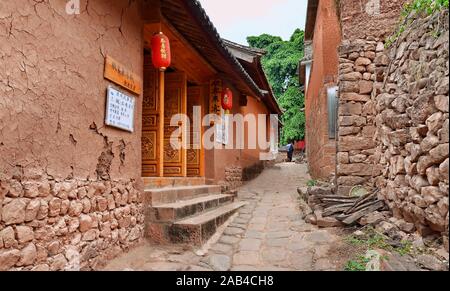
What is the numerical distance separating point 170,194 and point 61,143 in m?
2.38

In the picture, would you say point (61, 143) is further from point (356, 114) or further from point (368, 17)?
point (368, 17)

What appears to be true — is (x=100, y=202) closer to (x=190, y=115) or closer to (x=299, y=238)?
(x=299, y=238)

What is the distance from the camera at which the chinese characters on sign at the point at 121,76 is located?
3941mm

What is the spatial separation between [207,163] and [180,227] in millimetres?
4026

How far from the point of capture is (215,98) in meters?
8.38

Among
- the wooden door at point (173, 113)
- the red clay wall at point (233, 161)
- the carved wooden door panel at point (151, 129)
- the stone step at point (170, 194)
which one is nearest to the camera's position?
the stone step at point (170, 194)

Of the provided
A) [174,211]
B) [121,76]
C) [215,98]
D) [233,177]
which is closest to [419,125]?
[174,211]

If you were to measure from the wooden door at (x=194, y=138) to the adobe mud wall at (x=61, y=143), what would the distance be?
390 cm

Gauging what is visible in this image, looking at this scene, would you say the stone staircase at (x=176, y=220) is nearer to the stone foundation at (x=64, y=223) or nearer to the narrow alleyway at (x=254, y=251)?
the narrow alleyway at (x=254, y=251)

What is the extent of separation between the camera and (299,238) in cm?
488

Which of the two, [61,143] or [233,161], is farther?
[233,161]

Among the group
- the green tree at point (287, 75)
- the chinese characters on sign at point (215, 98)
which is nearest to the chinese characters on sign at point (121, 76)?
the chinese characters on sign at point (215, 98)

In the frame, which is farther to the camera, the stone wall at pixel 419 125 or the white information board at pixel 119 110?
the white information board at pixel 119 110
